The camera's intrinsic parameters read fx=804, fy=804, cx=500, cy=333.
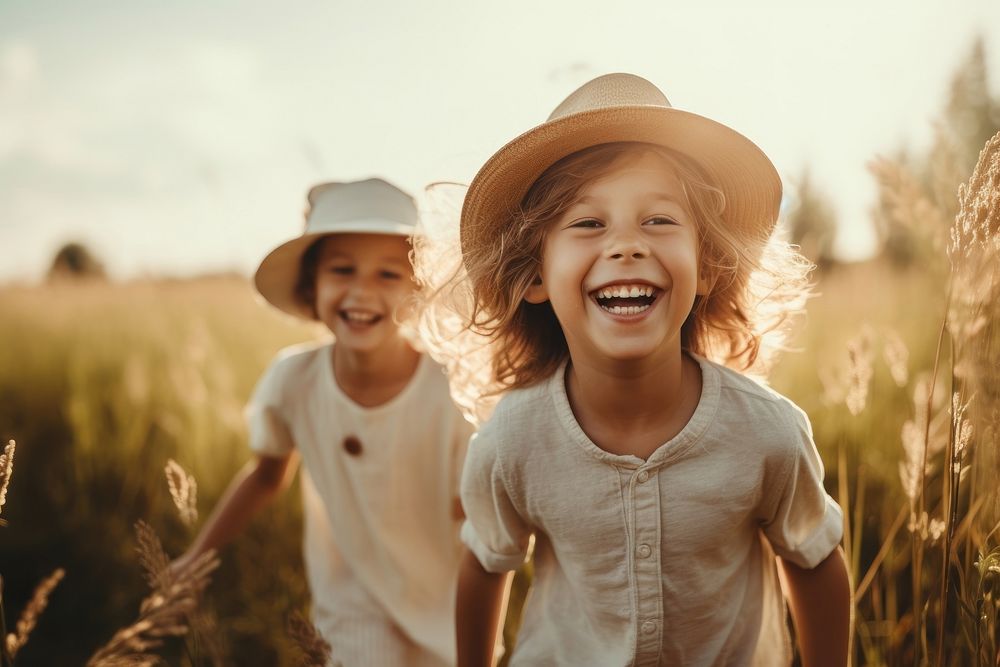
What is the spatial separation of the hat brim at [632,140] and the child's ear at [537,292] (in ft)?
0.50

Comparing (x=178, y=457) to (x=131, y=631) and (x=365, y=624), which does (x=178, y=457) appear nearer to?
(x=365, y=624)

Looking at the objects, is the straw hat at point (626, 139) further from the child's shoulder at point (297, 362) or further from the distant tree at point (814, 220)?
the child's shoulder at point (297, 362)

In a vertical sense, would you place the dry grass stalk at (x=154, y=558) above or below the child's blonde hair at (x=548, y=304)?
below

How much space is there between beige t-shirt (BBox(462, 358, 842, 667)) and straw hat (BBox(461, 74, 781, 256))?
0.42 m

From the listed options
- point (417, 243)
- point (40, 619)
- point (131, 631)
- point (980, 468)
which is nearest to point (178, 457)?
point (40, 619)

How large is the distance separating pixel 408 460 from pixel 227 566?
4.27 feet

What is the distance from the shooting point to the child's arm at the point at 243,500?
106 inches

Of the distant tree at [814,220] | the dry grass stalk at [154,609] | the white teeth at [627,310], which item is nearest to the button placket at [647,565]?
the white teeth at [627,310]

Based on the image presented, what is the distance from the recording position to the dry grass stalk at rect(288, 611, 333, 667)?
1572 millimetres

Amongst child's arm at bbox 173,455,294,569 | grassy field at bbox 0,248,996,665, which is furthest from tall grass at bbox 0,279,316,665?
child's arm at bbox 173,455,294,569

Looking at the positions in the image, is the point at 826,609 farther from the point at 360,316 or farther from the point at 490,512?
the point at 360,316

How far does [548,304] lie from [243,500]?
136cm

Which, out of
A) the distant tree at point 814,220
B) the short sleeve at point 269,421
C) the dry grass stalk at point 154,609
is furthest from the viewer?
the distant tree at point 814,220

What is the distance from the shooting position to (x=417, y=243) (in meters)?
2.23
